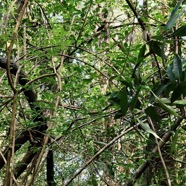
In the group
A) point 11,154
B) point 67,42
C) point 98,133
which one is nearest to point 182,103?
point 11,154

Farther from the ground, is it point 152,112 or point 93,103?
point 152,112

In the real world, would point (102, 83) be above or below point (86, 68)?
below

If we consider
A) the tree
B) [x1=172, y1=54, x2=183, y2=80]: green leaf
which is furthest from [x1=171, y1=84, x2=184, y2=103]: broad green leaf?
the tree

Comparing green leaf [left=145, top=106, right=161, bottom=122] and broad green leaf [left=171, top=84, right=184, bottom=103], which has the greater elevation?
broad green leaf [left=171, top=84, right=184, bottom=103]

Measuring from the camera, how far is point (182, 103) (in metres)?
0.75

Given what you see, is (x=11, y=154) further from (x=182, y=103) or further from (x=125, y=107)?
(x=182, y=103)

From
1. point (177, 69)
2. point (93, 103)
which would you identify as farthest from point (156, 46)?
point (93, 103)

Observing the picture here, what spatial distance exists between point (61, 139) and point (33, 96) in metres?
0.47

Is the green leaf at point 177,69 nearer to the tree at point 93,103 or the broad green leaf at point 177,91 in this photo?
the broad green leaf at point 177,91

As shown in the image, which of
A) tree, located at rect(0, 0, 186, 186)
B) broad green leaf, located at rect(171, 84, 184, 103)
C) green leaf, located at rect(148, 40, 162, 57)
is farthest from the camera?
tree, located at rect(0, 0, 186, 186)

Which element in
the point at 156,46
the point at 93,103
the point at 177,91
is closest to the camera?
the point at 177,91

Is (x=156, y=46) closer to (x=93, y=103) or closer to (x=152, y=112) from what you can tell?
(x=152, y=112)

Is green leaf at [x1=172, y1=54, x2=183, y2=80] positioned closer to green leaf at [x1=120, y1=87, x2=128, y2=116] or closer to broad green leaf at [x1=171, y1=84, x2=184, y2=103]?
broad green leaf at [x1=171, y1=84, x2=184, y2=103]

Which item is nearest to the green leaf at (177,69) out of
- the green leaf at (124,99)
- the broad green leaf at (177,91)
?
the broad green leaf at (177,91)
